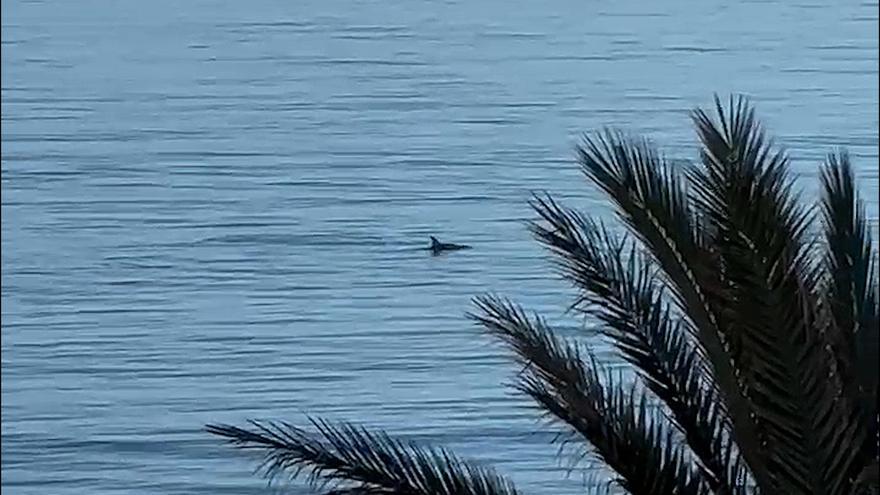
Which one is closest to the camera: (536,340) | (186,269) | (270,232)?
(536,340)

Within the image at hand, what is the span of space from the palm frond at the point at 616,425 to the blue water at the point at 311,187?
3181mm

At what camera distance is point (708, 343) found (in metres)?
6.69

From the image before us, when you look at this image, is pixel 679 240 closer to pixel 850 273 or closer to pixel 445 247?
A: pixel 850 273

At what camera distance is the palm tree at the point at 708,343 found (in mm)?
6406

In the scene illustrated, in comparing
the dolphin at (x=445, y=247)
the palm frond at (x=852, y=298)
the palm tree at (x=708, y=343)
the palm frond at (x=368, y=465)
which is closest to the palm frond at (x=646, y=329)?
the palm tree at (x=708, y=343)

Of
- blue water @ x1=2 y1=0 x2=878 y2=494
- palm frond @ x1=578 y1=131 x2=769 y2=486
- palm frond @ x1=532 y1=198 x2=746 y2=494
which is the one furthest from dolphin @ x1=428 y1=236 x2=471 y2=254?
palm frond @ x1=578 y1=131 x2=769 y2=486

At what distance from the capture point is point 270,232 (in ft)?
88.2

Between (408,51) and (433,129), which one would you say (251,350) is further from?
(408,51)

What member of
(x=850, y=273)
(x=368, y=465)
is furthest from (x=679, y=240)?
(x=368, y=465)

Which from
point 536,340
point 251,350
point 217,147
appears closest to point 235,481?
point 251,350

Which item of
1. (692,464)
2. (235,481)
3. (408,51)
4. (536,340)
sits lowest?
(692,464)

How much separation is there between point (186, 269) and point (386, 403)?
17.8 ft

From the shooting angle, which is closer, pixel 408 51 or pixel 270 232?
pixel 270 232

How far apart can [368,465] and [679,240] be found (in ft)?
3.71
